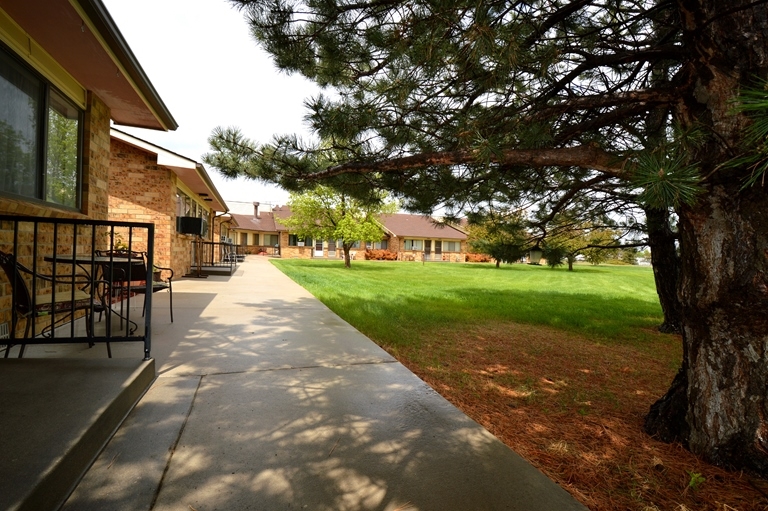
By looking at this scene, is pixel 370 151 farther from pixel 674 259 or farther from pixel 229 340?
pixel 674 259

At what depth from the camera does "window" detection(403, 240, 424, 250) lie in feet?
141

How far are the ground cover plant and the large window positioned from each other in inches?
165

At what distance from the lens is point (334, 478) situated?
1839 mm

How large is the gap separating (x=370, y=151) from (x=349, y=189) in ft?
1.78

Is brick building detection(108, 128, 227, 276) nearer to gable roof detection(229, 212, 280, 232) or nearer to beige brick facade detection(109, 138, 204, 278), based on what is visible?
beige brick facade detection(109, 138, 204, 278)

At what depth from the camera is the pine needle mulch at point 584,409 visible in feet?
6.79

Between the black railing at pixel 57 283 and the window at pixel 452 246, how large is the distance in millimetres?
40370

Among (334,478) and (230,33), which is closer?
(334,478)

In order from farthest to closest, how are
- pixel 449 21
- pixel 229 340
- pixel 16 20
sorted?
pixel 229 340 < pixel 16 20 < pixel 449 21

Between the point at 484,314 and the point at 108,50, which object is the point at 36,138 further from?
the point at 484,314

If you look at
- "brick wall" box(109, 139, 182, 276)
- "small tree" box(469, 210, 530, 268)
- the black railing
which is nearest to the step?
the black railing

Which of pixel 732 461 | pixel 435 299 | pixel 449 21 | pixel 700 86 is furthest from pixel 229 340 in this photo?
pixel 435 299

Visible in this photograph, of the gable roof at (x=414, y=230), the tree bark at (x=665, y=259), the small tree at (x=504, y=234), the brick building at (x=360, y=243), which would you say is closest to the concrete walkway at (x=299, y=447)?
the small tree at (x=504, y=234)

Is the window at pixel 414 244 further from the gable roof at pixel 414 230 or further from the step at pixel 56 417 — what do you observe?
the step at pixel 56 417
